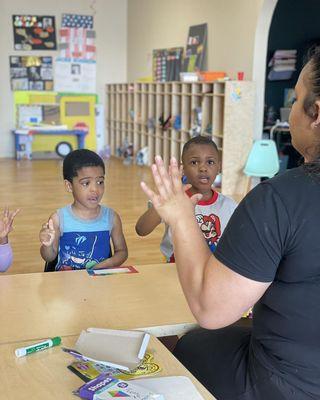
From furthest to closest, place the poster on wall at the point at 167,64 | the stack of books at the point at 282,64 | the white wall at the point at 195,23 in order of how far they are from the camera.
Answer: the poster on wall at the point at 167,64, the stack of books at the point at 282,64, the white wall at the point at 195,23

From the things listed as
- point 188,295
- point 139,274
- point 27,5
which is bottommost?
point 139,274

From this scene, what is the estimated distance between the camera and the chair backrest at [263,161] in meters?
6.17

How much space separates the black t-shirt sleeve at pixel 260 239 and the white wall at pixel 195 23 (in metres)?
5.63

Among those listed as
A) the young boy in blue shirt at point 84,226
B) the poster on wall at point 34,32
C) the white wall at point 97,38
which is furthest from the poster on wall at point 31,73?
the young boy in blue shirt at point 84,226

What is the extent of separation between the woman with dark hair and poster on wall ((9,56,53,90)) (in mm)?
8888

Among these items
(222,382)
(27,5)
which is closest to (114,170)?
(27,5)

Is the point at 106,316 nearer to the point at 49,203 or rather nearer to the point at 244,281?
the point at 244,281

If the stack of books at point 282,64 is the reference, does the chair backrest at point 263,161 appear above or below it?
below

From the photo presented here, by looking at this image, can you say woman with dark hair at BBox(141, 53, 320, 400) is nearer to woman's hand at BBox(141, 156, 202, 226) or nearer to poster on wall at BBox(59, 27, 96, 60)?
woman's hand at BBox(141, 156, 202, 226)

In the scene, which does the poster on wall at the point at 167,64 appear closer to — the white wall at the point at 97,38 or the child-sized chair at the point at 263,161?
the white wall at the point at 97,38

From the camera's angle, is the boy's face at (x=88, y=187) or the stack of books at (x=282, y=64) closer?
the boy's face at (x=88, y=187)

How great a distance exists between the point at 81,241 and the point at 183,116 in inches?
216

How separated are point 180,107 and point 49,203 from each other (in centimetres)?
284

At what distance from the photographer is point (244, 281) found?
1.11 meters
